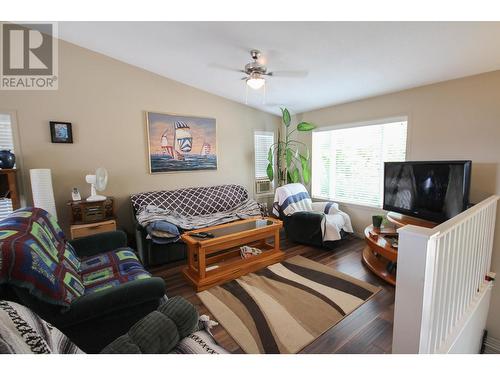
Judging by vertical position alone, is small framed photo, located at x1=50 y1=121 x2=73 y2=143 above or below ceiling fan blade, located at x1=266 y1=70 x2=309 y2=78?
below

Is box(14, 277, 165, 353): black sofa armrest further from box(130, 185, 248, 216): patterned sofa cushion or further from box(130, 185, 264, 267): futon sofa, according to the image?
box(130, 185, 248, 216): patterned sofa cushion

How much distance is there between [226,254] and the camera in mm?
3033

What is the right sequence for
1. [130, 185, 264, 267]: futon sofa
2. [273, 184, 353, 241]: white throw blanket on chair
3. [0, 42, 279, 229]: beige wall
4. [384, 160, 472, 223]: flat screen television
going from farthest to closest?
[273, 184, 353, 241]: white throw blanket on chair, [130, 185, 264, 267]: futon sofa, [0, 42, 279, 229]: beige wall, [384, 160, 472, 223]: flat screen television

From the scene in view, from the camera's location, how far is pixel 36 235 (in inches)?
59.3

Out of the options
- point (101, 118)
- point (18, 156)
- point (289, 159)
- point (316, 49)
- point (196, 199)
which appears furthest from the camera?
point (289, 159)

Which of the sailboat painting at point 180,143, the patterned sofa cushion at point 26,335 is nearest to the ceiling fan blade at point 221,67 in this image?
the sailboat painting at point 180,143

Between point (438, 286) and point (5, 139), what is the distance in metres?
4.13

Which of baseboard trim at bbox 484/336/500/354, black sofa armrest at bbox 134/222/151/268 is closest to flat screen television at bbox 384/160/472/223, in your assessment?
baseboard trim at bbox 484/336/500/354

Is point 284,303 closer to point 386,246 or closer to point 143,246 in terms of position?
point 386,246

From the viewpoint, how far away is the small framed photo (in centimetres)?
289

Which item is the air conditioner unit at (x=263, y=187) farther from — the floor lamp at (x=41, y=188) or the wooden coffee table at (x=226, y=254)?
the floor lamp at (x=41, y=188)

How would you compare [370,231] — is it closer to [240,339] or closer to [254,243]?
[254,243]

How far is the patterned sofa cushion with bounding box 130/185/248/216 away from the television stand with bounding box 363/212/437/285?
2160 mm

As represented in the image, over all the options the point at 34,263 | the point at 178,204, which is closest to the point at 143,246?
the point at 178,204
